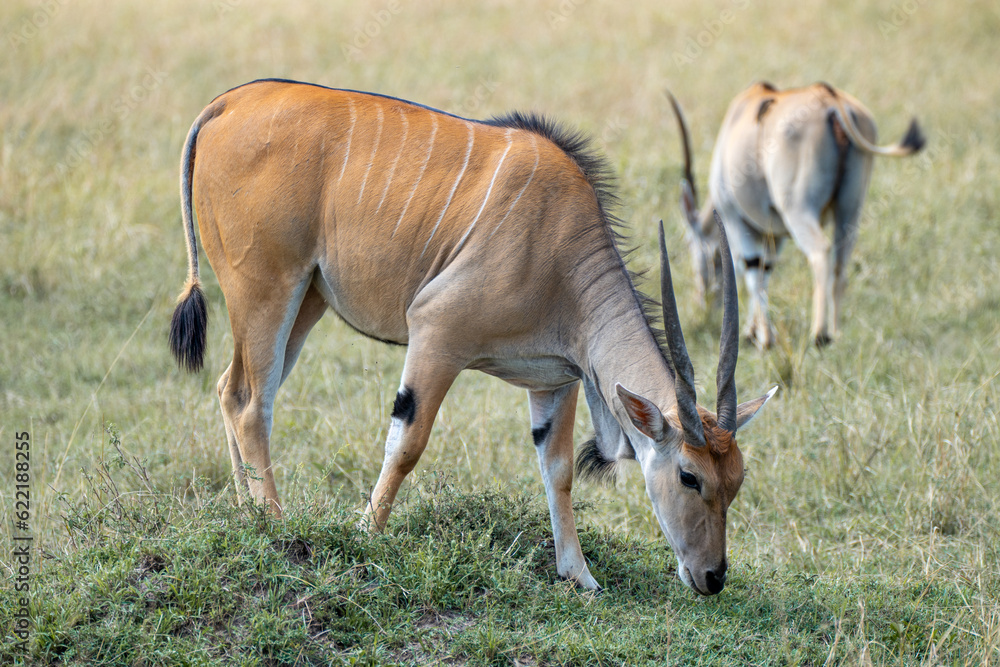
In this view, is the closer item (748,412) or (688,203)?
(748,412)

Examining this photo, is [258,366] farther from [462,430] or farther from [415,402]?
[462,430]

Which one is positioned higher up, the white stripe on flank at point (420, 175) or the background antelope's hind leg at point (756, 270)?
the white stripe on flank at point (420, 175)

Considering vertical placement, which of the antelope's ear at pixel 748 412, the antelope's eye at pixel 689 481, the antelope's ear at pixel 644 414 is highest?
the antelope's ear at pixel 644 414

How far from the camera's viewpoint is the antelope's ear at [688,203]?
8.00m

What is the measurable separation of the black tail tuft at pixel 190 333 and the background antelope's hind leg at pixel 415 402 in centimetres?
105

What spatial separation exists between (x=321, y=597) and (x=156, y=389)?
10.5 feet

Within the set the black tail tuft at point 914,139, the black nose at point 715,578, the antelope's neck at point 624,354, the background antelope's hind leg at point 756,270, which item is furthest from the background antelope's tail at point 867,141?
the black nose at point 715,578

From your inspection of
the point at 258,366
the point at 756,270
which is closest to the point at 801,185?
the point at 756,270

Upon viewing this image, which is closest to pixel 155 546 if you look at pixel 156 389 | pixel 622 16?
pixel 156 389

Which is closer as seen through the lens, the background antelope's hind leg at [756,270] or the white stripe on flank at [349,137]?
the white stripe on flank at [349,137]

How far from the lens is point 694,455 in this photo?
3.44 m

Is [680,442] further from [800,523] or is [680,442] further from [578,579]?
[800,523]

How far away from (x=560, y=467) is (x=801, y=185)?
4437 mm

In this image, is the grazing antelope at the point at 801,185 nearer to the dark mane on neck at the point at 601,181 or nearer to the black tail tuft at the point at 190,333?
the dark mane on neck at the point at 601,181
